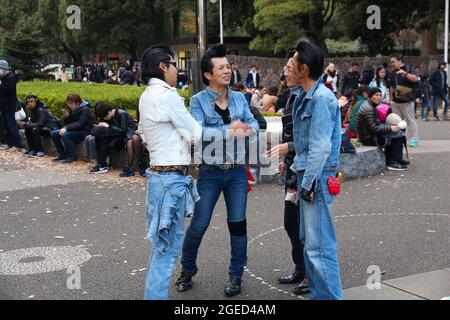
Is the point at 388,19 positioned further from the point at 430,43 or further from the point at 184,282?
the point at 184,282

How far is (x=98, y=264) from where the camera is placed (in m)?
5.95

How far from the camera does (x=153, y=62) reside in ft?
14.6

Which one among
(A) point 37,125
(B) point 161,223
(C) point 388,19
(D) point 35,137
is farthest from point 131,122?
(C) point 388,19

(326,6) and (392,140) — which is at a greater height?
(326,6)

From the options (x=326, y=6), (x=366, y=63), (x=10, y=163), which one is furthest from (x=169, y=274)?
(x=326, y=6)

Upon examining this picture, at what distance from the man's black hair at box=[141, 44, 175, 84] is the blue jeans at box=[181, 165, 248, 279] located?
919mm

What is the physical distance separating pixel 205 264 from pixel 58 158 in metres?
7.04

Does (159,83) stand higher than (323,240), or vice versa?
(159,83)

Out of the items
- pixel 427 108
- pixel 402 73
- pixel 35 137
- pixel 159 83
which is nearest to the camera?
pixel 159 83

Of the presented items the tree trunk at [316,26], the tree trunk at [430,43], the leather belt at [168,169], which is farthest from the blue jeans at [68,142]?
the tree trunk at [316,26]

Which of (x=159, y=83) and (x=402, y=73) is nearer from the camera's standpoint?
(x=159, y=83)

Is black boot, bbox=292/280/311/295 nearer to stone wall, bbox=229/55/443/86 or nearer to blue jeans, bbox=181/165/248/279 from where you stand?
blue jeans, bbox=181/165/248/279

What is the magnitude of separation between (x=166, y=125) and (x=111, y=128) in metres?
6.45
